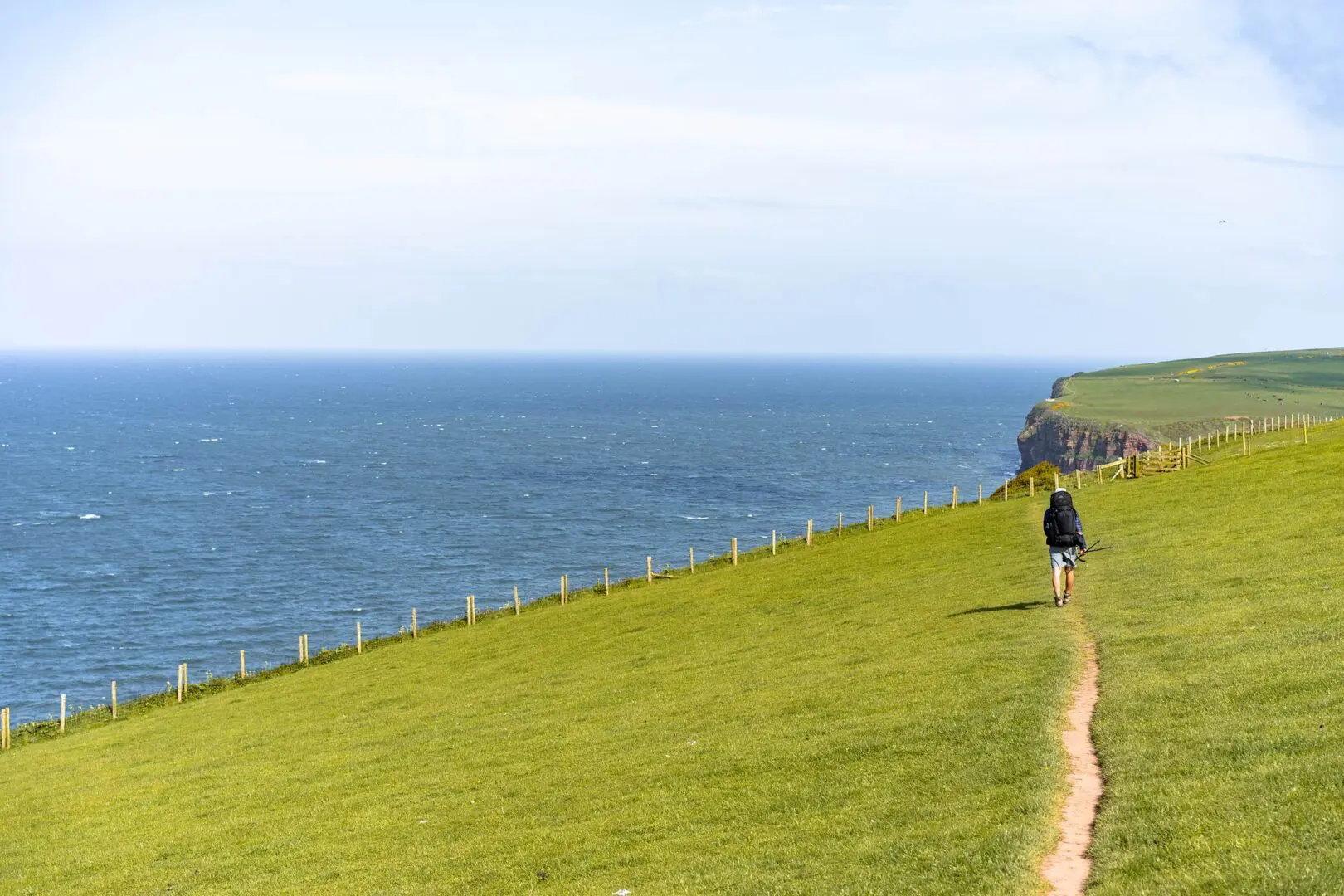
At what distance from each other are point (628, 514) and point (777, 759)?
115 metres

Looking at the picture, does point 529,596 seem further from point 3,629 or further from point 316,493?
point 316,493

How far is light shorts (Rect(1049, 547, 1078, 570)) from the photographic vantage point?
32.6 metres

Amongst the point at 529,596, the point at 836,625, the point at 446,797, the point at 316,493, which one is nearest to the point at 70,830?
the point at 446,797

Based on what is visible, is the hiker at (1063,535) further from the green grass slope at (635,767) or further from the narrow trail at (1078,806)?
the narrow trail at (1078,806)

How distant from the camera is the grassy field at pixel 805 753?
16781 millimetres

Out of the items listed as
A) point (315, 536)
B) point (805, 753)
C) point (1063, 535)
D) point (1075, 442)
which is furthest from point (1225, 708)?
point (1075, 442)

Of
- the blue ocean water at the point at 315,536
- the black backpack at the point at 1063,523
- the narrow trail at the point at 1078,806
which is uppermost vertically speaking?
the black backpack at the point at 1063,523

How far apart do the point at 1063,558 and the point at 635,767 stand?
14.4 meters

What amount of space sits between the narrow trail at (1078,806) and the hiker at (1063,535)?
846cm

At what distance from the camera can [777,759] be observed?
76.2 feet

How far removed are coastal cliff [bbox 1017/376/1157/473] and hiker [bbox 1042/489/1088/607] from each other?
129685 millimetres

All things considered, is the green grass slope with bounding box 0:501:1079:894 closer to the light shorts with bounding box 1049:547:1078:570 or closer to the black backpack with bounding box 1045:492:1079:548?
the light shorts with bounding box 1049:547:1078:570

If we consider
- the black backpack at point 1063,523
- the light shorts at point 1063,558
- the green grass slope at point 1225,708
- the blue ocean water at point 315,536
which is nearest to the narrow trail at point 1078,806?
the green grass slope at point 1225,708

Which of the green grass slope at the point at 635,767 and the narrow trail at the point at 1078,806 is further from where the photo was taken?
the green grass slope at the point at 635,767
